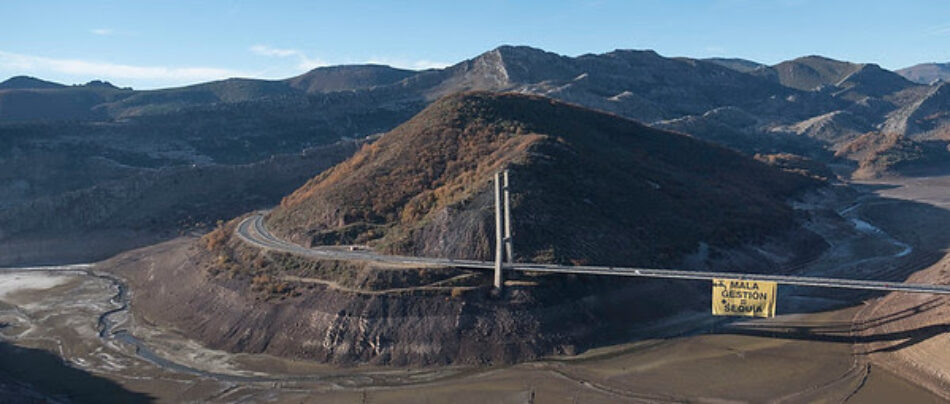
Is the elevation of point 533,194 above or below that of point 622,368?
above

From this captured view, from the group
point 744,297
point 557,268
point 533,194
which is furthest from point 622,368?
point 533,194

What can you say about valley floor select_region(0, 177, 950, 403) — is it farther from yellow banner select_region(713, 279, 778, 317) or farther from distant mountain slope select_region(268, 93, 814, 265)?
distant mountain slope select_region(268, 93, 814, 265)

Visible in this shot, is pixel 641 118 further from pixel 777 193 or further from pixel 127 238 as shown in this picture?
pixel 127 238

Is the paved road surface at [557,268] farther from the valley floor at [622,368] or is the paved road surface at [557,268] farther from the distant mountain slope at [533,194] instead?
the valley floor at [622,368]

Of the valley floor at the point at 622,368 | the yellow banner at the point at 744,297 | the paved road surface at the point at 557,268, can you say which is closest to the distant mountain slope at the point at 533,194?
the paved road surface at the point at 557,268

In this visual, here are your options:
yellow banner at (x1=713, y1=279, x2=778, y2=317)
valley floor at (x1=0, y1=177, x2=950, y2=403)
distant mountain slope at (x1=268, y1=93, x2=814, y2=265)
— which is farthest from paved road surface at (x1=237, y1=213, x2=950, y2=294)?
valley floor at (x1=0, y1=177, x2=950, y2=403)

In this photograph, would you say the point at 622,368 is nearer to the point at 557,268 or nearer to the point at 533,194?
the point at 557,268

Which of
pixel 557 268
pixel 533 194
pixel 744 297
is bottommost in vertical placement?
pixel 744 297
